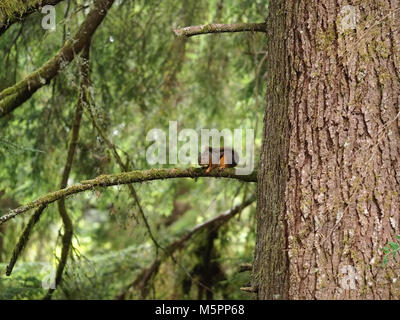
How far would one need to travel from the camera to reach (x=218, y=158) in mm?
2971

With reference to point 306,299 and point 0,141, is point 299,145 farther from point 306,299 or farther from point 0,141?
point 0,141

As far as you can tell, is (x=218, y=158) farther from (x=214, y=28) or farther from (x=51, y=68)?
(x=51, y=68)

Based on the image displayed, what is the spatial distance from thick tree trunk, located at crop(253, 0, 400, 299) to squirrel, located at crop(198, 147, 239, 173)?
0.65 m

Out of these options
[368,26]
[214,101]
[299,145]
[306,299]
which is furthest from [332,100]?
[214,101]

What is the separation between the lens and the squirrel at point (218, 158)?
2.94 metres

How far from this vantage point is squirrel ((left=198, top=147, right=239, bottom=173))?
294cm

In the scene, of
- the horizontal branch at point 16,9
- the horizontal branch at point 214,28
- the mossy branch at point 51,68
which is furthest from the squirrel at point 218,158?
the horizontal branch at point 16,9

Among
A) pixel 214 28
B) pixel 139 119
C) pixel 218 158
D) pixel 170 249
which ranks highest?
pixel 139 119

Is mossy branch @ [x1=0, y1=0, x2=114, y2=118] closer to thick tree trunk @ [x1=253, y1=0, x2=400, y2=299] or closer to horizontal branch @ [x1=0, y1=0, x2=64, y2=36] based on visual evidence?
horizontal branch @ [x1=0, y1=0, x2=64, y2=36]

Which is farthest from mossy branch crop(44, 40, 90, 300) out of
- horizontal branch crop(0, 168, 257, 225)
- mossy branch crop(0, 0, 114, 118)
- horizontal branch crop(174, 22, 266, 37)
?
horizontal branch crop(174, 22, 266, 37)

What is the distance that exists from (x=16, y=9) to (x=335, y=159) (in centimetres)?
197
